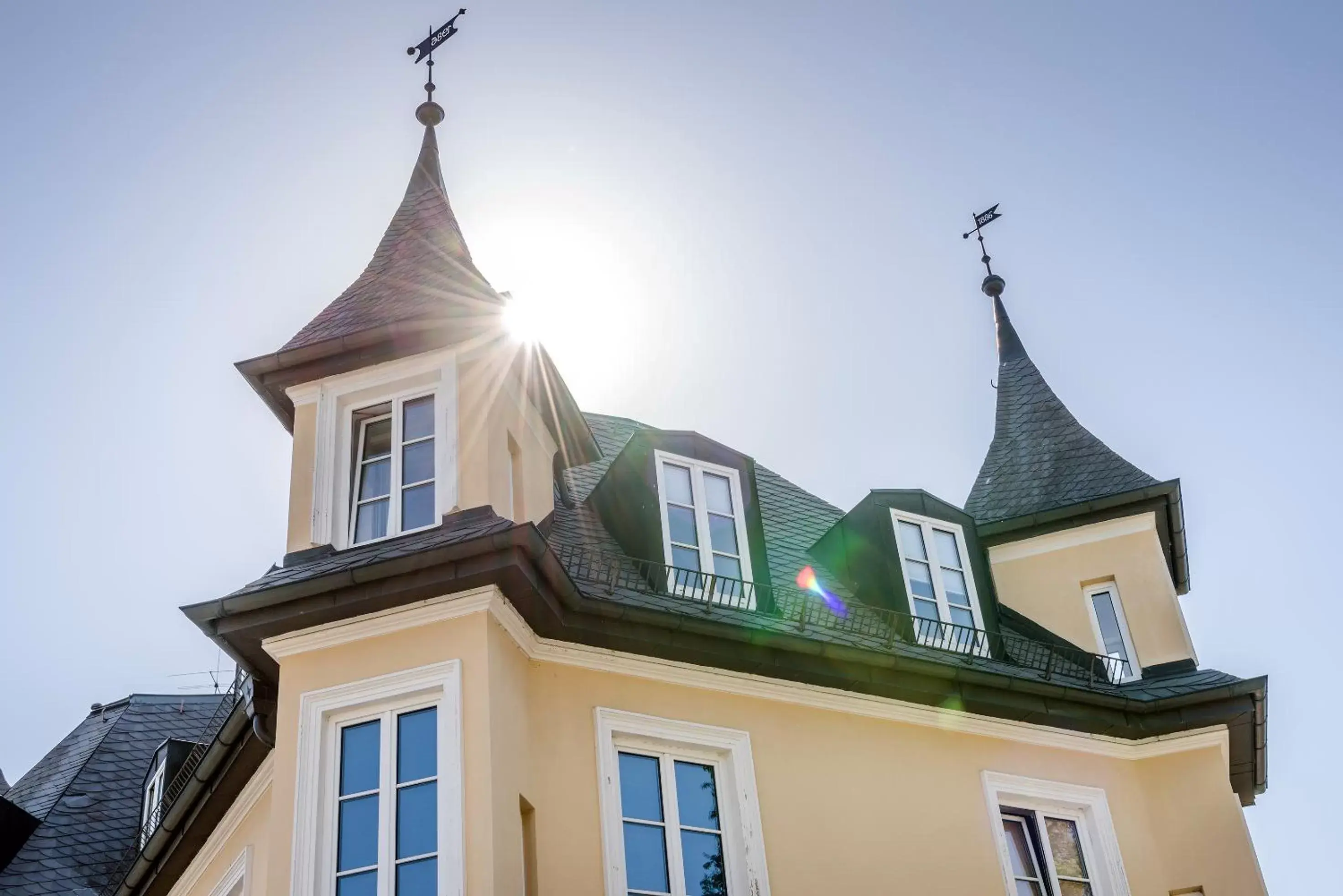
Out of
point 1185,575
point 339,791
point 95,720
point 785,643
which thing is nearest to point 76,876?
point 95,720


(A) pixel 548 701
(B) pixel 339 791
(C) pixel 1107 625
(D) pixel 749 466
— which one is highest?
(D) pixel 749 466

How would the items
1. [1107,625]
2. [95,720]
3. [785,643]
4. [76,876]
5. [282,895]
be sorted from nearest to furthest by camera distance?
[282,895] → [785,643] → [1107,625] → [76,876] → [95,720]

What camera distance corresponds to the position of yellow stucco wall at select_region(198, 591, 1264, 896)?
41.9ft

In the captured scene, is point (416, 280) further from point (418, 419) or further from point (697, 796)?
point (697, 796)

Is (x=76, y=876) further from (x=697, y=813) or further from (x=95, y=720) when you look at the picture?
(x=697, y=813)

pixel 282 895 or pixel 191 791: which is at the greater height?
pixel 191 791

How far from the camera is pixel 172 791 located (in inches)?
664

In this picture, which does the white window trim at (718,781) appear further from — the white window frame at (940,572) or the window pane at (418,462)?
the white window frame at (940,572)

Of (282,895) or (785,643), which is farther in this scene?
(785,643)

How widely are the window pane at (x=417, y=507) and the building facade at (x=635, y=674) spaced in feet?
0.09

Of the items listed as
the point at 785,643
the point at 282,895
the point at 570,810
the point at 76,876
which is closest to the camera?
the point at 282,895

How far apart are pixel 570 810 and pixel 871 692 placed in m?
3.77

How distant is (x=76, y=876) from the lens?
20.4 meters

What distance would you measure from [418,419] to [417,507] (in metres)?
1.06
